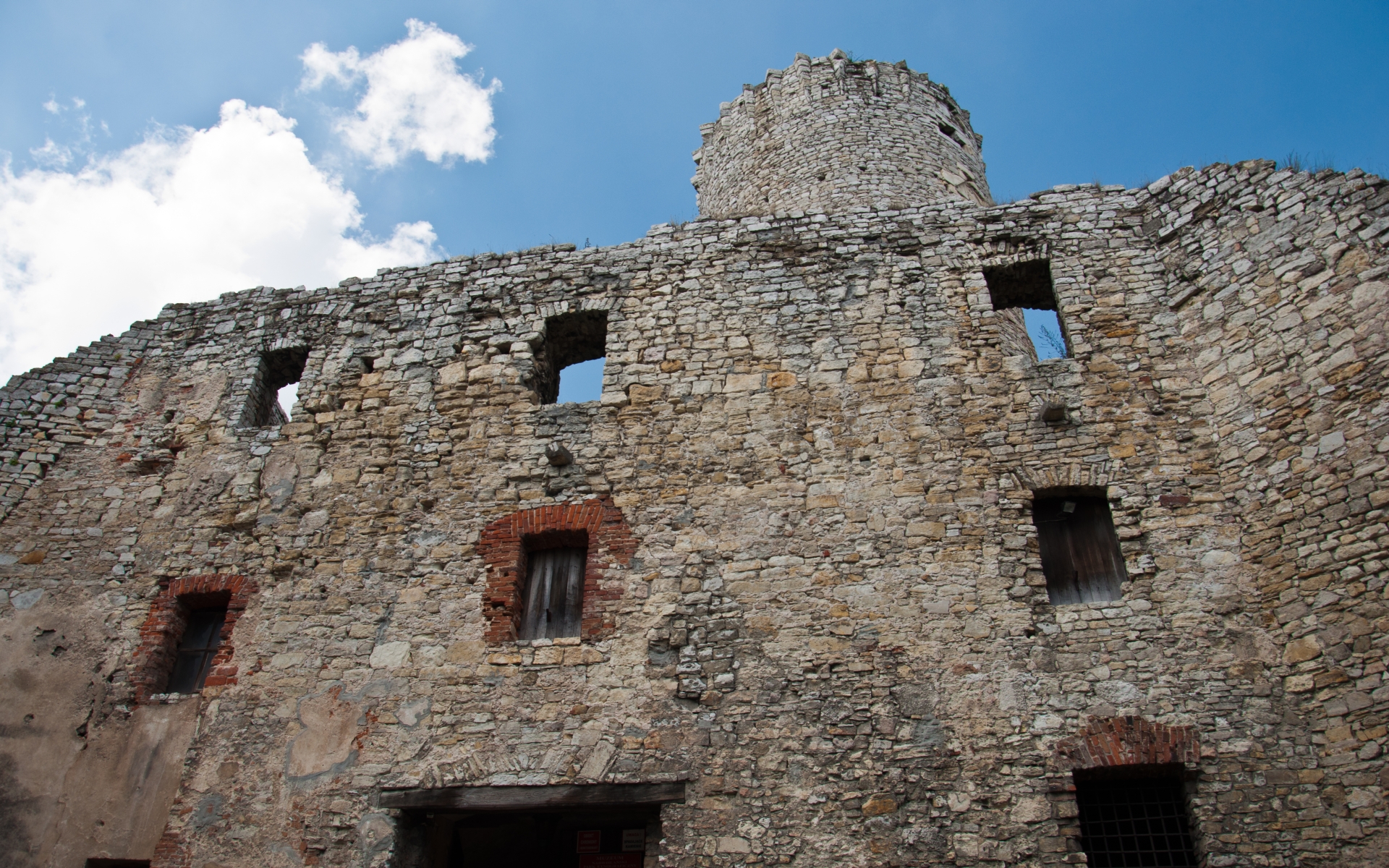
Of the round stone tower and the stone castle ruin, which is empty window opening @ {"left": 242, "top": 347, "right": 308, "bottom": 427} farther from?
the round stone tower

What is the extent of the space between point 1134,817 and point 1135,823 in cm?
5

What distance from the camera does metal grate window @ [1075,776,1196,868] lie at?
243 inches

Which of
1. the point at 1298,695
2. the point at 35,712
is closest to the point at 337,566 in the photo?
the point at 35,712

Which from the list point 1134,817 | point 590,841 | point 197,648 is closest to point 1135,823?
point 1134,817

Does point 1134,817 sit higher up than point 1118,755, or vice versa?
point 1118,755

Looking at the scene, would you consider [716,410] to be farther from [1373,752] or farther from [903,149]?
[903,149]

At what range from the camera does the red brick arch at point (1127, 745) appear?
20.3 ft

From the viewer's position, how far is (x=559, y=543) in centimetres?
824

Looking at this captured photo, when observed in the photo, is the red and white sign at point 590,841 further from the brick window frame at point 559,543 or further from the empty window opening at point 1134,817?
the empty window opening at point 1134,817

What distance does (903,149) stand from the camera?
1371 cm

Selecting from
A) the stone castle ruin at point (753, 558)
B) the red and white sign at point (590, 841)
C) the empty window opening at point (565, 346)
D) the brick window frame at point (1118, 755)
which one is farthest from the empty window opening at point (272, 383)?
the brick window frame at point (1118, 755)

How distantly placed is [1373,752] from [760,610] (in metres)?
4.50

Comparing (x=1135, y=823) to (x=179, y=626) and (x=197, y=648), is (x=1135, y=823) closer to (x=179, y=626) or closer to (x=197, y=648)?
(x=197, y=648)

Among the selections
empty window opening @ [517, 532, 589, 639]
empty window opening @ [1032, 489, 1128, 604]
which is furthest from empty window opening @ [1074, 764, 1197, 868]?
empty window opening @ [517, 532, 589, 639]
